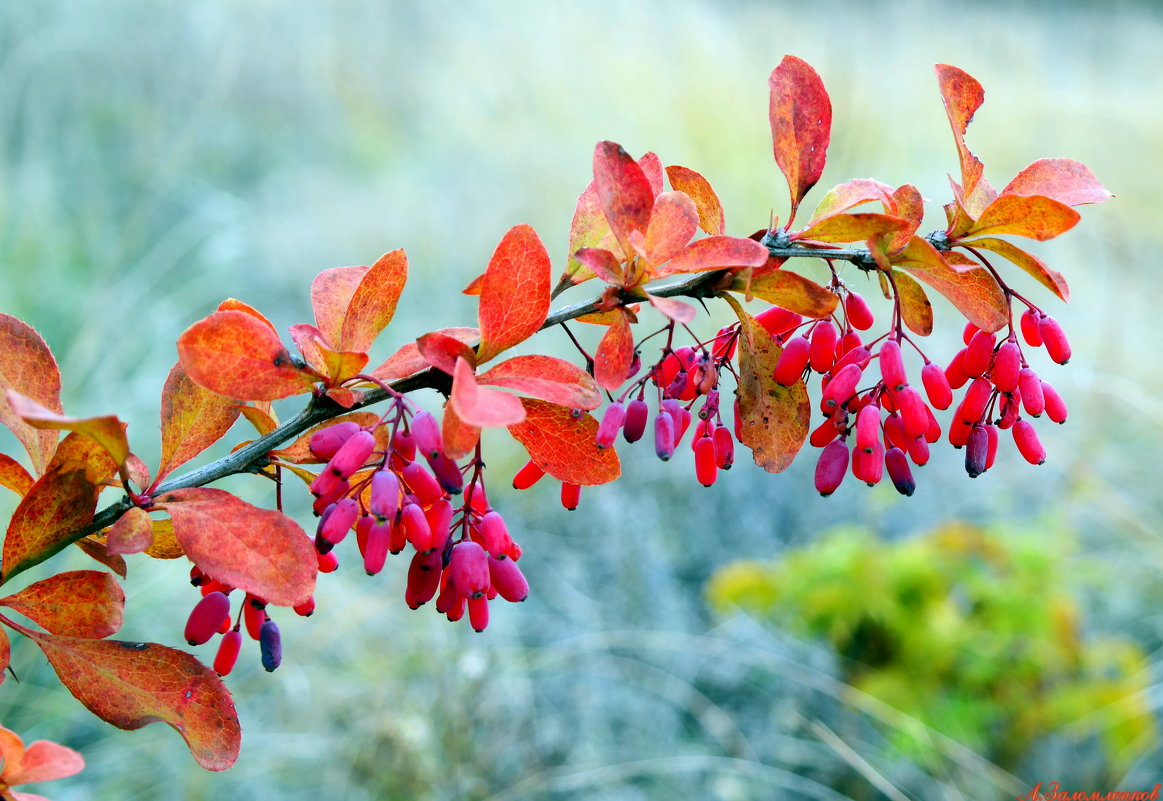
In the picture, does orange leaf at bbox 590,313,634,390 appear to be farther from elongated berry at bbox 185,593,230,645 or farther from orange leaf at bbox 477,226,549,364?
elongated berry at bbox 185,593,230,645

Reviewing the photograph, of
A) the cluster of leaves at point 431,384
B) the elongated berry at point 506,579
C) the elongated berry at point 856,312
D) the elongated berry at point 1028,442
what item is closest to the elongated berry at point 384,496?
the cluster of leaves at point 431,384

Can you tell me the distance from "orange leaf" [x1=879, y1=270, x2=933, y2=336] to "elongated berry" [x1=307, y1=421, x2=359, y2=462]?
35cm

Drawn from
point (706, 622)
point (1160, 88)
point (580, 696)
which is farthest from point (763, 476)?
point (1160, 88)

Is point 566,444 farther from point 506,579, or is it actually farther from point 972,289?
point 972,289

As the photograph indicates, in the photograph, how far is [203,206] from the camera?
4000mm

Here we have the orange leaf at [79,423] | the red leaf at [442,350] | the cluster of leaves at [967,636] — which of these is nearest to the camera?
the orange leaf at [79,423]

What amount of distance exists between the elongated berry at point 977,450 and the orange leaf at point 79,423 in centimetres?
52

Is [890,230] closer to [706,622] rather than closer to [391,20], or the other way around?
[706,622]

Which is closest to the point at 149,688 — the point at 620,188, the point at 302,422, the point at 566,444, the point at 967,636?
the point at 302,422

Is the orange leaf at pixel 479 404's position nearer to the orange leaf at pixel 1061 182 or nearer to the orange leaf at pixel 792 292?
the orange leaf at pixel 792 292

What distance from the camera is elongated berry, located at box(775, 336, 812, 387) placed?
60cm

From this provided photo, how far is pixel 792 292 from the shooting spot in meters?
0.54

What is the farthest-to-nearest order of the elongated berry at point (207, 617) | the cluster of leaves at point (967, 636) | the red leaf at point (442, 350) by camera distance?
the cluster of leaves at point (967, 636) < the elongated berry at point (207, 617) < the red leaf at point (442, 350)

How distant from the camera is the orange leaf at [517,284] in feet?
1.64
